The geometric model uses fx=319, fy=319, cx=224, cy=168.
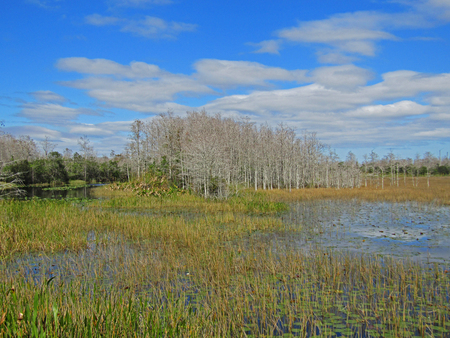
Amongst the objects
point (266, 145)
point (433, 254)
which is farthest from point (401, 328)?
point (266, 145)

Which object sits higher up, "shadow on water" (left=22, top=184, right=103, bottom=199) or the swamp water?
"shadow on water" (left=22, top=184, right=103, bottom=199)

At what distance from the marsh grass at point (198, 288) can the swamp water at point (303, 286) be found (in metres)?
0.03

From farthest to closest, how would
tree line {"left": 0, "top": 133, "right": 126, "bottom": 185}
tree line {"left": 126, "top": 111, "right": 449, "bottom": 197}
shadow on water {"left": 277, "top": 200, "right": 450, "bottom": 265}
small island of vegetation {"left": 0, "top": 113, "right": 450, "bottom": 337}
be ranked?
tree line {"left": 0, "top": 133, "right": 126, "bottom": 185} → tree line {"left": 126, "top": 111, "right": 449, "bottom": 197} → shadow on water {"left": 277, "top": 200, "right": 450, "bottom": 265} → small island of vegetation {"left": 0, "top": 113, "right": 450, "bottom": 337}

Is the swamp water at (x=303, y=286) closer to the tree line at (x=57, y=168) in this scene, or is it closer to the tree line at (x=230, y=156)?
the tree line at (x=230, y=156)

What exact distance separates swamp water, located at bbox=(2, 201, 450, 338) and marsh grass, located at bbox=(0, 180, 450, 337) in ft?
0.10

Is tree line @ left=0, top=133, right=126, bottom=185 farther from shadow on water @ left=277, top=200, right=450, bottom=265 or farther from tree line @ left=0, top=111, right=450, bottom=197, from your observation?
shadow on water @ left=277, top=200, right=450, bottom=265

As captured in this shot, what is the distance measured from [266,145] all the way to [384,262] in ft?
139

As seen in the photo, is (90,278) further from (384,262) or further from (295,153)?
(295,153)

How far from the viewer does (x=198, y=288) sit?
7500mm

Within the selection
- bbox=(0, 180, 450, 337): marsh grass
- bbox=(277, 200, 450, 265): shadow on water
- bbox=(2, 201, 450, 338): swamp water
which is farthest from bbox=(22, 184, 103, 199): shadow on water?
bbox=(277, 200, 450, 265): shadow on water

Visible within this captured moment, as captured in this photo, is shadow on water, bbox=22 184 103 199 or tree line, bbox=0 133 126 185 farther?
tree line, bbox=0 133 126 185

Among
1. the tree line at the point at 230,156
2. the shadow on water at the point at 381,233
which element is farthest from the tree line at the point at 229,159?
the shadow on water at the point at 381,233

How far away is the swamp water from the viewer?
5.73 meters

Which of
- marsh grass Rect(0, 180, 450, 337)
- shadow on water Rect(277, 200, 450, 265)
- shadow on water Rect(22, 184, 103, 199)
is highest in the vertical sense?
shadow on water Rect(22, 184, 103, 199)
